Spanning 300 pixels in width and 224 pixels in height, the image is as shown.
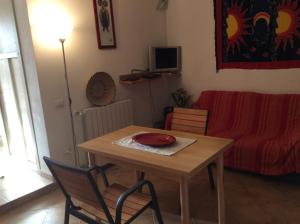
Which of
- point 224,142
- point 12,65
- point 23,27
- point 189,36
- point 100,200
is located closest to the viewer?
point 100,200

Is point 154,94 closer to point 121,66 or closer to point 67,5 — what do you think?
point 121,66

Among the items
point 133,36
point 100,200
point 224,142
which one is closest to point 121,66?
Result: point 133,36

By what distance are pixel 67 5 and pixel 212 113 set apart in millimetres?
2188

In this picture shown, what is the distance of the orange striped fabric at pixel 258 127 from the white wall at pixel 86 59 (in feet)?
3.45

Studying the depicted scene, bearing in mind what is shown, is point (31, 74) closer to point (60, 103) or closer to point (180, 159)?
point (60, 103)

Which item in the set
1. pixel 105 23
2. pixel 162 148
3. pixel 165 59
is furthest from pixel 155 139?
pixel 165 59

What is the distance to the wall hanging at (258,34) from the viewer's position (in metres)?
3.07

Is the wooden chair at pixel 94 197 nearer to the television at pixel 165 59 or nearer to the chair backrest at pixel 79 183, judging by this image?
the chair backrest at pixel 79 183

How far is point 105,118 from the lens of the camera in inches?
125

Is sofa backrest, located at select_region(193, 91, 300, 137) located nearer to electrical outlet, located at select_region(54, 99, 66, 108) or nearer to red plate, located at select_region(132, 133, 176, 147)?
red plate, located at select_region(132, 133, 176, 147)

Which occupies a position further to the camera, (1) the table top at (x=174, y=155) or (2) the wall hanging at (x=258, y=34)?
(2) the wall hanging at (x=258, y=34)

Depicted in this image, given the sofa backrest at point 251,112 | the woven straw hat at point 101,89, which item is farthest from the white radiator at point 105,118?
the sofa backrest at point 251,112

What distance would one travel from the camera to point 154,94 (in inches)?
159

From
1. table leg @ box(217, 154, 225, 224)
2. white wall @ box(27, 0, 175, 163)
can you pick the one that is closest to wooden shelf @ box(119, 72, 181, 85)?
white wall @ box(27, 0, 175, 163)
